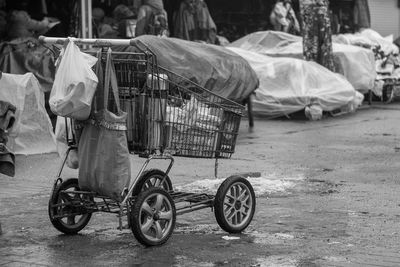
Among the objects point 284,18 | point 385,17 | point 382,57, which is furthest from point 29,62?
point 385,17

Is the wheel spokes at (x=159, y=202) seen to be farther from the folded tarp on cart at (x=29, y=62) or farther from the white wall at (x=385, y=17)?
the white wall at (x=385, y=17)

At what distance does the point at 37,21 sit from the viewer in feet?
53.5

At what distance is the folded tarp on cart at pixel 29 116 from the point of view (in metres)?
11.6

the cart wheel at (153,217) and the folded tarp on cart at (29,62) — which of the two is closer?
the cart wheel at (153,217)

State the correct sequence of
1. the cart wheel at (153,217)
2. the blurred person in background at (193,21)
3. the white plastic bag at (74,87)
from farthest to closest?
the blurred person in background at (193,21)
the cart wheel at (153,217)
the white plastic bag at (74,87)

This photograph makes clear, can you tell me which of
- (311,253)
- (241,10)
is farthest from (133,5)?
(311,253)

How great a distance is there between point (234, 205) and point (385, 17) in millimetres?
23294

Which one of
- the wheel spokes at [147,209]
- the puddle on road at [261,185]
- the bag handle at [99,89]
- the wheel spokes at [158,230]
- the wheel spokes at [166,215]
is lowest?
the puddle on road at [261,185]

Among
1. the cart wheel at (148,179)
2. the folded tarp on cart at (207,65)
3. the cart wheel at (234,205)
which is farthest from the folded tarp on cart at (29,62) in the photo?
the cart wheel at (234,205)

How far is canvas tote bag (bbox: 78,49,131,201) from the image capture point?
21.0ft

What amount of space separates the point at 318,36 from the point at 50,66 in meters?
6.89

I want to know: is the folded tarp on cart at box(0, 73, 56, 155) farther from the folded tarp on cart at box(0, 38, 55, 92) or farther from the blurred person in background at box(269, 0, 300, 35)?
the blurred person in background at box(269, 0, 300, 35)

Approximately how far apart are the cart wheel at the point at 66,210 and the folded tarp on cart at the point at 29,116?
4.74 metres

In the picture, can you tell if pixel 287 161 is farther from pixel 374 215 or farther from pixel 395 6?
pixel 395 6
